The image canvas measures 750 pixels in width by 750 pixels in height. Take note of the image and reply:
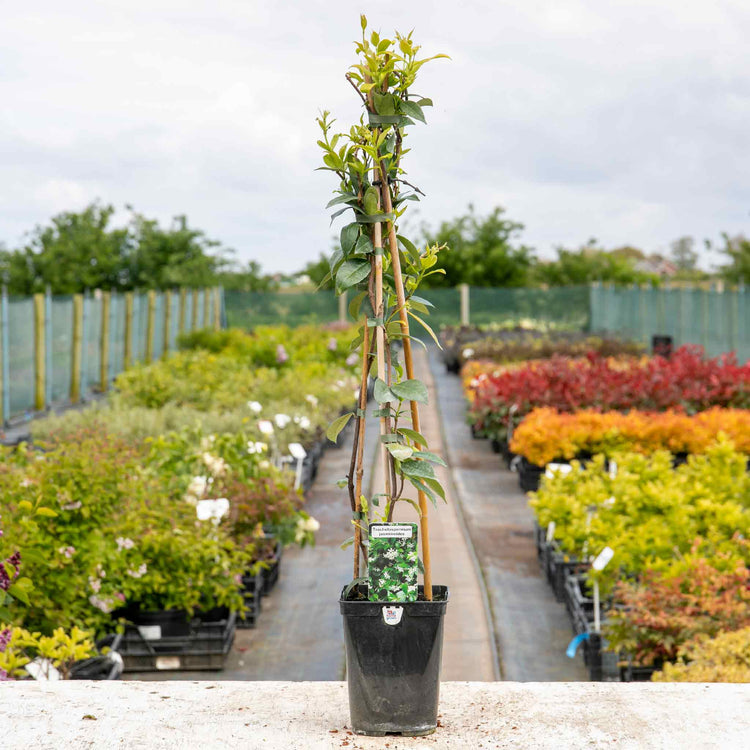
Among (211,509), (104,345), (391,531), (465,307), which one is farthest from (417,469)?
(465,307)

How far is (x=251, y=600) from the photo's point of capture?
19.9ft

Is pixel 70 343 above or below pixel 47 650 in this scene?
above

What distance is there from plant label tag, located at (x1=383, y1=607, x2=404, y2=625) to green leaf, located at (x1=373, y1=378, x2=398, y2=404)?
20.7 inches

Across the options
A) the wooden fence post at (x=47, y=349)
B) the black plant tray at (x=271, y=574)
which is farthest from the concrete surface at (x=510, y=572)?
the wooden fence post at (x=47, y=349)

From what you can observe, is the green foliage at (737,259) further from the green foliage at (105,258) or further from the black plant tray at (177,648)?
the black plant tray at (177,648)

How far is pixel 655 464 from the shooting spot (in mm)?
6320

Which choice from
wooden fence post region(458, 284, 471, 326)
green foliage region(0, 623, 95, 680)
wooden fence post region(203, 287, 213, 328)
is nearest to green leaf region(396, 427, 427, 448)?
green foliage region(0, 623, 95, 680)

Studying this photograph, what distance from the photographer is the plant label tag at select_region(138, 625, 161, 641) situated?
518cm

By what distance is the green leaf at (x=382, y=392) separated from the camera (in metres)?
2.70

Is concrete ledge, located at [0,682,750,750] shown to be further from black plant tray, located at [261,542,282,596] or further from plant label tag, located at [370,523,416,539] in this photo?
black plant tray, located at [261,542,282,596]

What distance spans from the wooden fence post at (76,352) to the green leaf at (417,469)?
15.6 metres

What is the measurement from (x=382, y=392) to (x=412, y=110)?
2.44 ft

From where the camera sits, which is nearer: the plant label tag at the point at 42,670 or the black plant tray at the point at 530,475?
the plant label tag at the point at 42,670

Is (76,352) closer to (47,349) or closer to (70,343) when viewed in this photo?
(70,343)
